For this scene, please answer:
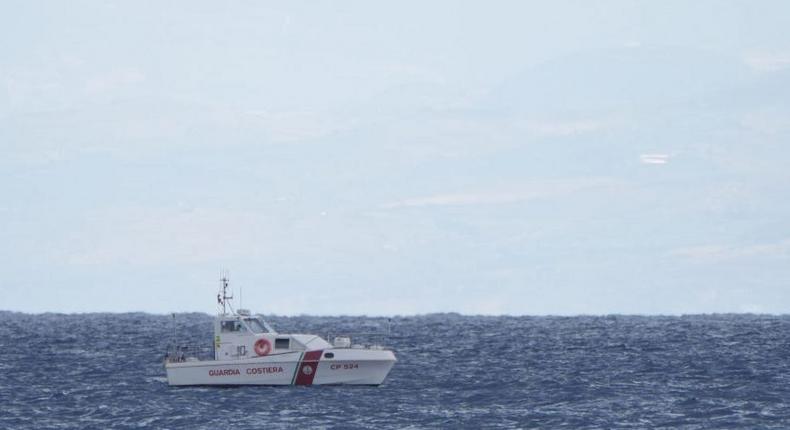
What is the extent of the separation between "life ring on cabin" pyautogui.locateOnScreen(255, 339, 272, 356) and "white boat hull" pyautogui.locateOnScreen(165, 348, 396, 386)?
0.28m

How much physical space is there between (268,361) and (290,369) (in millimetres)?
1040

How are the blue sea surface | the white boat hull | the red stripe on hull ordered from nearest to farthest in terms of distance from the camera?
the blue sea surface < the white boat hull < the red stripe on hull

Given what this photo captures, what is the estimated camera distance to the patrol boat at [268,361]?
206ft

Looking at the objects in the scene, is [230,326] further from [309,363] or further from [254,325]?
[309,363]

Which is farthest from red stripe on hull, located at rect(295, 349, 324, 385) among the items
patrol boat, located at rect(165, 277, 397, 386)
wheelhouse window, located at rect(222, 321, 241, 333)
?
wheelhouse window, located at rect(222, 321, 241, 333)

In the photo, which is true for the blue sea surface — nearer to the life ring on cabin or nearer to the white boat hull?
the white boat hull

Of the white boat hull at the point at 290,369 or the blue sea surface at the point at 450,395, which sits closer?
the blue sea surface at the point at 450,395

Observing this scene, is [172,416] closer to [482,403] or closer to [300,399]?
[300,399]

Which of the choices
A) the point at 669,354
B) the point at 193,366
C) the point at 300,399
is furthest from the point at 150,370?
the point at 669,354

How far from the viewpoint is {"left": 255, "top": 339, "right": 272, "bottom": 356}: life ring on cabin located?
2479 inches

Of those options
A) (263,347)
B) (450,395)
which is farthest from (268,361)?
(450,395)

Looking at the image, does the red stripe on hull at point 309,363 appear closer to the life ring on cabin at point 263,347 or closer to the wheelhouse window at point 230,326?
the life ring on cabin at point 263,347

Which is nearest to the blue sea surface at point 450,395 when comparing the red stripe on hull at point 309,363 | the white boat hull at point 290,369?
the white boat hull at point 290,369

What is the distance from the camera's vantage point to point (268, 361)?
6297 cm
